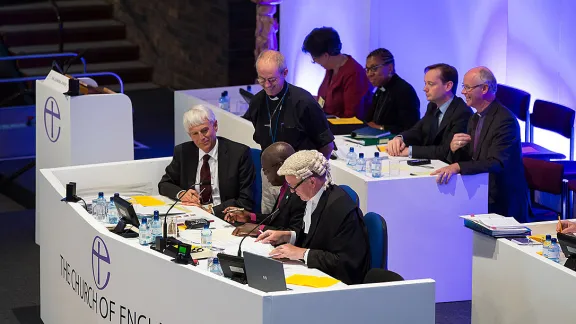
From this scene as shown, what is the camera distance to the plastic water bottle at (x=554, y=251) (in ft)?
16.5

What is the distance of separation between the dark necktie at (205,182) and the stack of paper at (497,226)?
1.57 metres

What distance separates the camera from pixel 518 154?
21.5 feet

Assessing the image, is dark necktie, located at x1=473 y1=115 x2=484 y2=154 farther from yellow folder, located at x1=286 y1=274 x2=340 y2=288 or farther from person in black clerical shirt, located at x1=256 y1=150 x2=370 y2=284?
yellow folder, located at x1=286 y1=274 x2=340 y2=288

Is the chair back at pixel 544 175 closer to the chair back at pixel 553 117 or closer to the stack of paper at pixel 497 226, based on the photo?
the chair back at pixel 553 117

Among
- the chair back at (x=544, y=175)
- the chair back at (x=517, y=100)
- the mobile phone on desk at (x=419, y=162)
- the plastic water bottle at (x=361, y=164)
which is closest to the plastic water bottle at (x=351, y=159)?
the plastic water bottle at (x=361, y=164)

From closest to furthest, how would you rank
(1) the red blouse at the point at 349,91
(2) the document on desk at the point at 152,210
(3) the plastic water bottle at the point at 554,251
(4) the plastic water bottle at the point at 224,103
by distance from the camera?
(3) the plastic water bottle at the point at 554,251, (2) the document on desk at the point at 152,210, (1) the red blouse at the point at 349,91, (4) the plastic water bottle at the point at 224,103

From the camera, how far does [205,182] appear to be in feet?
20.7

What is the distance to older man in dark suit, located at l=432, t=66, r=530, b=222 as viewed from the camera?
645 centimetres

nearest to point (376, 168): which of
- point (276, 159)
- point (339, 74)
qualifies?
point (276, 159)

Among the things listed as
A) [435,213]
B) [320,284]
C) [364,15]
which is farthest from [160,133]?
[320,284]

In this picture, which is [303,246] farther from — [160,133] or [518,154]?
[160,133]

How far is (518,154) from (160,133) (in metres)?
5.64

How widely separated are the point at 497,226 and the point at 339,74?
128 inches

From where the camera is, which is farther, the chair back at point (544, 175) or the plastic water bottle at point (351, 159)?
the chair back at point (544, 175)
